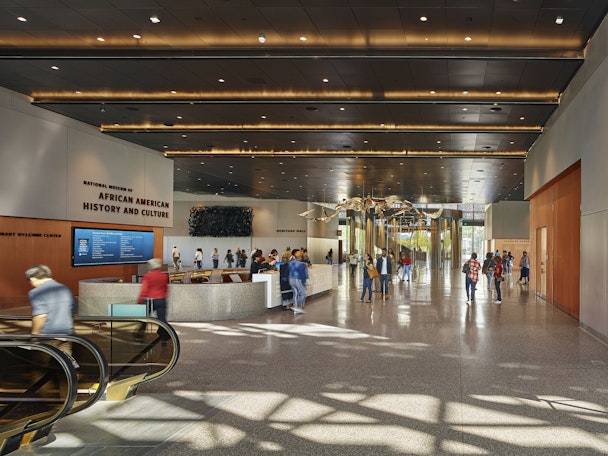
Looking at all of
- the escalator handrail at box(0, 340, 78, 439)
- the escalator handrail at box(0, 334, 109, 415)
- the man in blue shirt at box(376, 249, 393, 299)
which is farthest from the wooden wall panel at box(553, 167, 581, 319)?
the escalator handrail at box(0, 340, 78, 439)

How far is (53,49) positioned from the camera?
36.4 ft

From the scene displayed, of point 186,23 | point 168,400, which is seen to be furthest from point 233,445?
point 186,23

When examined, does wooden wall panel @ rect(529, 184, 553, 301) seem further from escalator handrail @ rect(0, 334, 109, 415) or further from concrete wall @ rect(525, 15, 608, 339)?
escalator handrail @ rect(0, 334, 109, 415)

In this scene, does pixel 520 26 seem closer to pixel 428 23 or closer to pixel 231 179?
pixel 428 23

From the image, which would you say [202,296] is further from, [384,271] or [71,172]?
[384,271]

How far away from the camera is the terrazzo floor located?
464 centimetres

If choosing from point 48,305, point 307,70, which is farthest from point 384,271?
point 48,305

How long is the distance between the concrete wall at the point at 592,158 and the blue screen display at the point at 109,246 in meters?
12.7

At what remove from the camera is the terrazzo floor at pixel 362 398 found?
4.64m

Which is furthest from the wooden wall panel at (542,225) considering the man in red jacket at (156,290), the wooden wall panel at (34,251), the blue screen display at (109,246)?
the wooden wall panel at (34,251)

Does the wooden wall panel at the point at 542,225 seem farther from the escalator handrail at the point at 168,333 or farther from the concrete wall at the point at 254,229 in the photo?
the concrete wall at the point at 254,229

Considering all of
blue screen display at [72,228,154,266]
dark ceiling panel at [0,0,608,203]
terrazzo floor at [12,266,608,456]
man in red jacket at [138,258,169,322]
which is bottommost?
terrazzo floor at [12,266,608,456]

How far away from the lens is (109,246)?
729 inches

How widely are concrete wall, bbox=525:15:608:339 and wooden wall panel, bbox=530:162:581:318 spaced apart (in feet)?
3.50
